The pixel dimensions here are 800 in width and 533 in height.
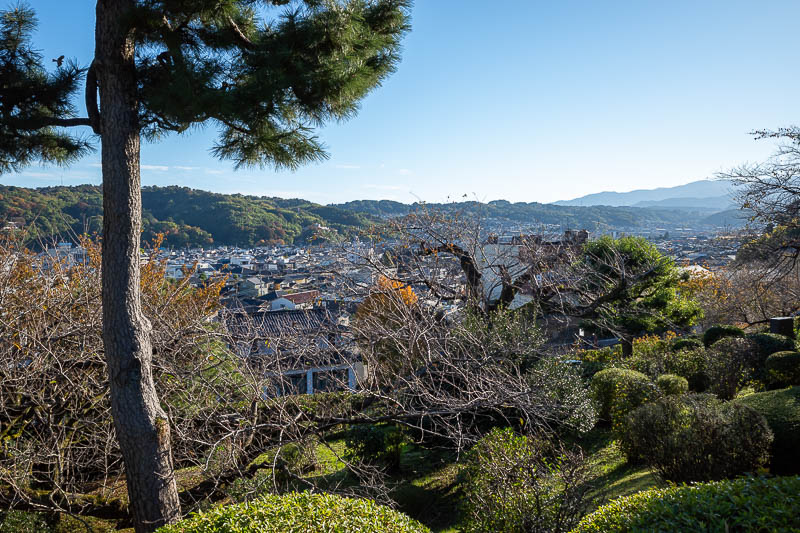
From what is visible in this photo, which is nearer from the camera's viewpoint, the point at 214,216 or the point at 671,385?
the point at 671,385

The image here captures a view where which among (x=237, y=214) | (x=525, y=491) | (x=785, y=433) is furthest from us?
(x=237, y=214)

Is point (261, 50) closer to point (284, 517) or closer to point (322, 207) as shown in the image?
point (284, 517)

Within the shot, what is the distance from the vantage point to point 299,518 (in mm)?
2807

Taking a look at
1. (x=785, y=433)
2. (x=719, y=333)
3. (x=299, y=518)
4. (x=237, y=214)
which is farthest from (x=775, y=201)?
(x=237, y=214)

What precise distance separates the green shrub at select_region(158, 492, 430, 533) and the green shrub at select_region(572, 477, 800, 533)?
48.2 inches

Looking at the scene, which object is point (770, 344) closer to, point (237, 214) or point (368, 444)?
point (368, 444)

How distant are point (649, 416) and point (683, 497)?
108 inches

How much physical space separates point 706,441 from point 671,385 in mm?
2858

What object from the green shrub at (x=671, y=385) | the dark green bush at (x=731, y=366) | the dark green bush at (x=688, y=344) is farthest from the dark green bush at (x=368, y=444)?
the dark green bush at (x=688, y=344)

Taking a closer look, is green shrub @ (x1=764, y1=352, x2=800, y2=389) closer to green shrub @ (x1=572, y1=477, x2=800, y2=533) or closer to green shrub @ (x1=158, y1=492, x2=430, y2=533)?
green shrub @ (x1=572, y1=477, x2=800, y2=533)

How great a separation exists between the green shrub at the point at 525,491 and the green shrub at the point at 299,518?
1.00m

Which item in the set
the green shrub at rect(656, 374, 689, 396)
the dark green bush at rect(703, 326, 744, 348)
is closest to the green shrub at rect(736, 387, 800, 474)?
the green shrub at rect(656, 374, 689, 396)

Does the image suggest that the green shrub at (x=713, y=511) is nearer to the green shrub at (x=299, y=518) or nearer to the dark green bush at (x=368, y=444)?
the green shrub at (x=299, y=518)

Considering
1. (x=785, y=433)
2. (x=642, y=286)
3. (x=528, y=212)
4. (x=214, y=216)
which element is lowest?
(x=785, y=433)
